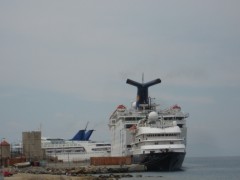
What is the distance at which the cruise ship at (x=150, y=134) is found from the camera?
68688 millimetres

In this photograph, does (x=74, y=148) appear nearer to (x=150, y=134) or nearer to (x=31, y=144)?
(x=31, y=144)

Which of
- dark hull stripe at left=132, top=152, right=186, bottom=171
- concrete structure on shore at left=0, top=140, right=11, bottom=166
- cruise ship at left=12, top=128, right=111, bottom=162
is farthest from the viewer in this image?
cruise ship at left=12, top=128, right=111, bottom=162

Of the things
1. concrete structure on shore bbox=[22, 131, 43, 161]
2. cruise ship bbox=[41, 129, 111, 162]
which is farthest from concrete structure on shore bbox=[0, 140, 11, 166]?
cruise ship bbox=[41, 129, 111, 162]

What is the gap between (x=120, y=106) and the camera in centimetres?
9088

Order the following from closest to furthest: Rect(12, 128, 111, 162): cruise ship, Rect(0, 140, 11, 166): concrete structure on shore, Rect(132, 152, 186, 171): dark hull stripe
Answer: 1. Rect(132, 152, 186, 171): dark hull stripe
2. Rect(0, 140, 11, 166): concrete structure on shore
3. Rect(12, 128, 111, 162): cruise ship

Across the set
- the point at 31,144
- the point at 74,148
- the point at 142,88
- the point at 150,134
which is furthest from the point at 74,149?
the point at 150,134

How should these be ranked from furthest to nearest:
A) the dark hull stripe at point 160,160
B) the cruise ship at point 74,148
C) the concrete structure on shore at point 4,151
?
the cruise ship at point 74,148, the concrete structure on shore at point 4,151, the dark hull stripe at point 160,160

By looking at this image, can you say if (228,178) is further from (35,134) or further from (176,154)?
(35,134)

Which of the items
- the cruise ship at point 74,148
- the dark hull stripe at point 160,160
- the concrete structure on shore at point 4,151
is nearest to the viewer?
the dark hull stripe at point 160,160

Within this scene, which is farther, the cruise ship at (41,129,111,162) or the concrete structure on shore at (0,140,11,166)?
the cruise ship at (41,129,111,162)

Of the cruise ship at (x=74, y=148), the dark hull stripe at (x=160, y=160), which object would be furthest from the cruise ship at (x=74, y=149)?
the dark hull stripe at (x=160, y=160)

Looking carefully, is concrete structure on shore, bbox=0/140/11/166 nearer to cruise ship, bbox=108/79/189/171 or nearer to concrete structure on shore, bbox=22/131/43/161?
concrete structure on shore, bbox=22/131/43/161

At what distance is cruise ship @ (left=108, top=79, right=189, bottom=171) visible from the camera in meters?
68.7

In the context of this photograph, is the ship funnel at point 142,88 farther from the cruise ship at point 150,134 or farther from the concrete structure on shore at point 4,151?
the concrete structure on shore at point 4,151
